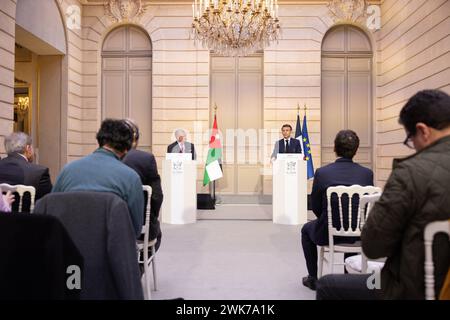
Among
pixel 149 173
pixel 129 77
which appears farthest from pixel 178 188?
pixel 129 77

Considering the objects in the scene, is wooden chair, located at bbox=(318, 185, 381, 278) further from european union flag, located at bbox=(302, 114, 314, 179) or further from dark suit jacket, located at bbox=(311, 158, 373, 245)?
european union flag, located at bbox=(302, 114, 314, 179)

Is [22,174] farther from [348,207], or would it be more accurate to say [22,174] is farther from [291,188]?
[291,188]

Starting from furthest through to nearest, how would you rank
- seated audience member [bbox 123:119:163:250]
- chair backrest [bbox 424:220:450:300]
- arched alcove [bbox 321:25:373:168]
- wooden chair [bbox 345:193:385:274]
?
Result: arched alcove [bbox 321:25:373:168]
seated audience member [bbox 123:119:163:250]
wooden chair [bbox 345:193:385:274]
chair backrest [bbox 424:220:450:300]

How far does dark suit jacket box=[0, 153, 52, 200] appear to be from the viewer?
3027mm

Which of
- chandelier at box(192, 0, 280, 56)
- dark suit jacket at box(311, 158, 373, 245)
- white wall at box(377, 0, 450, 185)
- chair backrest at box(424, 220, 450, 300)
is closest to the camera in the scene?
chair backrest at box(424, 220, 450, 300)

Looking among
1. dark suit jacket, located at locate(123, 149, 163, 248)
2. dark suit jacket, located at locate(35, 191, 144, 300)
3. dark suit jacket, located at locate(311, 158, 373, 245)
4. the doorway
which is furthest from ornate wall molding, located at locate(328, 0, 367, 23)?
dark suit jacket, located at locate(35, 191, 144, 300)

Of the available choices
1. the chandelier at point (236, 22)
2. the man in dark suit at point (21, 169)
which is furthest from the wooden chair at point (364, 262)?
the chandelier at point (236, 22)

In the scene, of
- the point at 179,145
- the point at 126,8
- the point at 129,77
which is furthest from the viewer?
the point at 129,77

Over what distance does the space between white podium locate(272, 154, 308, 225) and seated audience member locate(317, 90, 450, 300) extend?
16.9ft

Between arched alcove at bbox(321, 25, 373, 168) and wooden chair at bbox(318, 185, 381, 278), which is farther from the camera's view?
arched alcove at bbox(321, 25, 373, 168)

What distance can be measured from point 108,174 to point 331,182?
1.74 metres

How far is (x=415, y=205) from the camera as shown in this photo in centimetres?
131

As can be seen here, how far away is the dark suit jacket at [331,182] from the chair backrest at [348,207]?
0.18 feet
